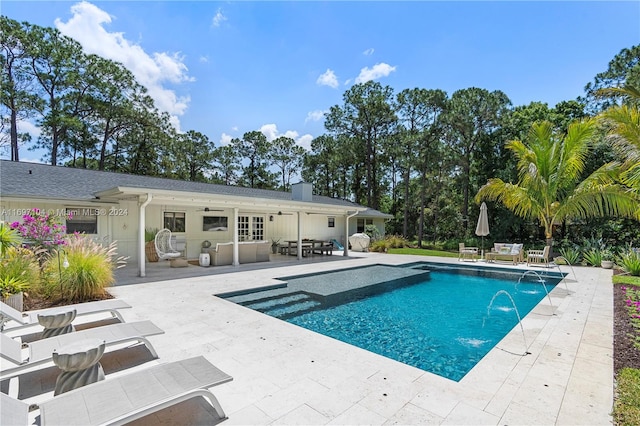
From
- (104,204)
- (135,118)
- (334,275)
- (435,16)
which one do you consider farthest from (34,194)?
(135,118)

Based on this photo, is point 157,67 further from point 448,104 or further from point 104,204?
point 448,104

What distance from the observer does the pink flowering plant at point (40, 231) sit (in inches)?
262

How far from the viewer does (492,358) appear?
146 inches

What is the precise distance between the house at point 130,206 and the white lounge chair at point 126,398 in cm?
686

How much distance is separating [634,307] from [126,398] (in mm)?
8328

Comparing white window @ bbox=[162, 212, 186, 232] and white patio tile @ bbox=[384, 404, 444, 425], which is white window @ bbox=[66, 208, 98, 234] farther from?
white patio tile @ bbox=[384, 404, 444, 425]

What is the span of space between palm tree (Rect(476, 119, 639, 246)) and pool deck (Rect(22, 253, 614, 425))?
880cm

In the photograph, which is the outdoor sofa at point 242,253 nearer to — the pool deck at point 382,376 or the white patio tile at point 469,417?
the pool deck at point 382,376

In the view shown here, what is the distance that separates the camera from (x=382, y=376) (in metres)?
3.22

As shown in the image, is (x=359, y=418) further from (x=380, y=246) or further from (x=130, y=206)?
(x=380, y=246)

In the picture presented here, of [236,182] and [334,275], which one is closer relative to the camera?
[334,275]

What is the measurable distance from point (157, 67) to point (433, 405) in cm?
2089

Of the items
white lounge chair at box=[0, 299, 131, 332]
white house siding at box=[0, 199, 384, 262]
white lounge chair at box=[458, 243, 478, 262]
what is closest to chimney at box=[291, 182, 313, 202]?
white house siding at box=[0, 199, 384, 262]

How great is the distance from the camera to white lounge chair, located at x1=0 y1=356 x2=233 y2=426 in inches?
78.7
